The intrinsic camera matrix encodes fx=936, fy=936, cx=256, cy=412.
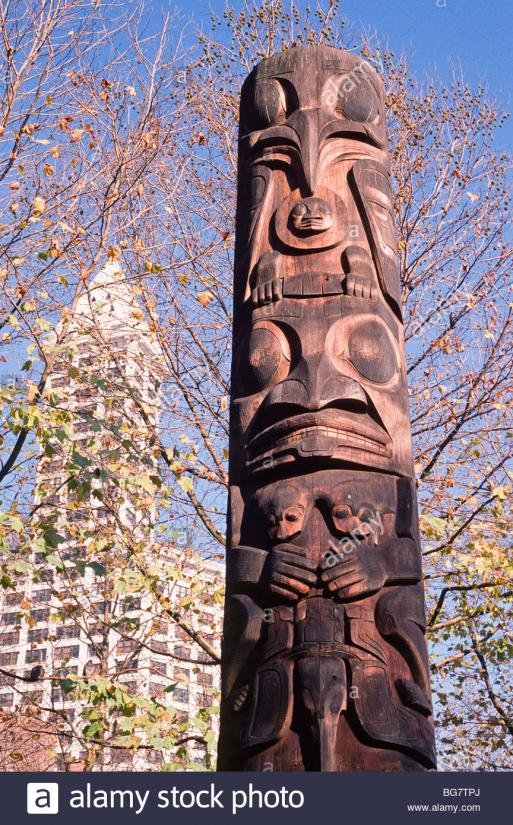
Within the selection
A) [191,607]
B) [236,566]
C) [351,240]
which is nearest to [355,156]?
[351,240]

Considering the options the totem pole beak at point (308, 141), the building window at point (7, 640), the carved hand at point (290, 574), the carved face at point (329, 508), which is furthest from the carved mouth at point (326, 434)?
the building window at point (7, 640)

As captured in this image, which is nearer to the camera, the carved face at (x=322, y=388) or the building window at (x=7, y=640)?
the carved face at (x=322, y=388)

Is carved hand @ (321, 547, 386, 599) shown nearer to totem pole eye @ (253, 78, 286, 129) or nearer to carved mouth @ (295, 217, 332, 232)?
carved mouth @ (295, 217, 332, 232)

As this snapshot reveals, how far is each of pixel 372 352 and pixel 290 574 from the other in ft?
5.17

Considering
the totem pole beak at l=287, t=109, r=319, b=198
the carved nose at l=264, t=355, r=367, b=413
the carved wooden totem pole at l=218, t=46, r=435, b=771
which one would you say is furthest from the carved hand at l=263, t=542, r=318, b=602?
the totem pole beak at l=287, t=109, r=319, b=198

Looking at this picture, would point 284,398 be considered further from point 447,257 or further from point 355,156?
point 447,257

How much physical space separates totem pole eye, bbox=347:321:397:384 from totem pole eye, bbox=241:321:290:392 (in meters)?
0.41

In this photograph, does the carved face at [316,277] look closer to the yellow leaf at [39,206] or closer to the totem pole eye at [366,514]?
the totem pole eye at [366,514]

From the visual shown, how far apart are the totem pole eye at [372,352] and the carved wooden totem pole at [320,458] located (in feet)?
0.04

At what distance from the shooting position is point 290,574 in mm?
4816

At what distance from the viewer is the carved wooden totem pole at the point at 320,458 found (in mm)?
4504

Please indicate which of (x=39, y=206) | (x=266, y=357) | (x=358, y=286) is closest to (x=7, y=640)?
(x=39, y=206)

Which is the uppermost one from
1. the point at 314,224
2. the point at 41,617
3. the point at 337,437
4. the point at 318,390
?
the point at 41,617

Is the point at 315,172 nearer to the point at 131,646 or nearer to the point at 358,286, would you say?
the point at 358,286
